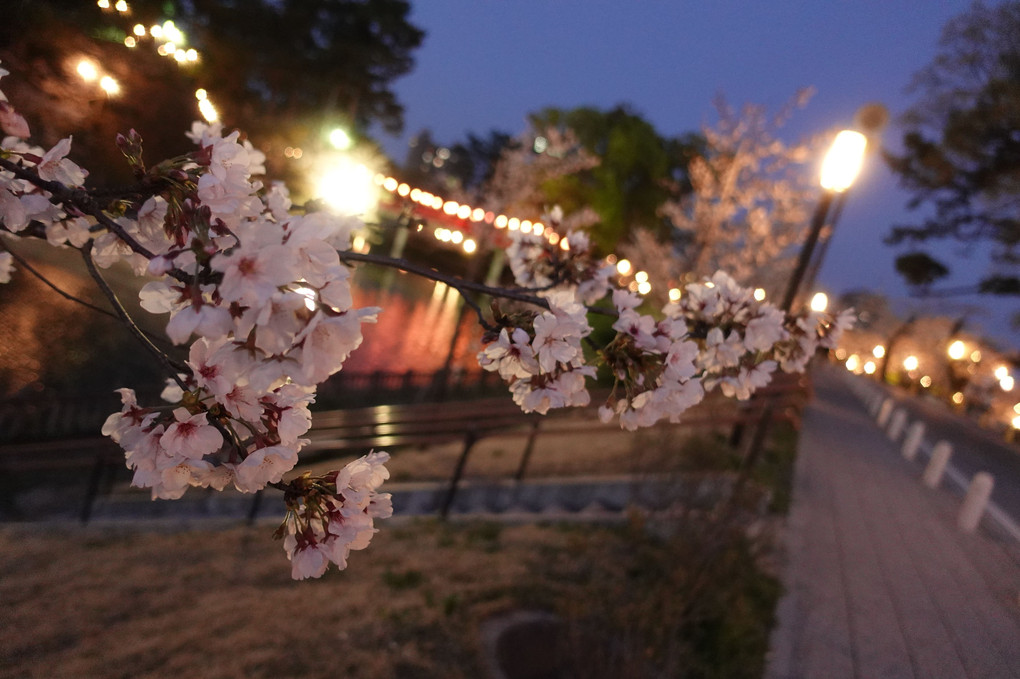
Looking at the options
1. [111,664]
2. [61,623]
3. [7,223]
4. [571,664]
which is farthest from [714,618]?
[7,223]

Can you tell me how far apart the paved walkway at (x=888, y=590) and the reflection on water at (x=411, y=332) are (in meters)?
5.16

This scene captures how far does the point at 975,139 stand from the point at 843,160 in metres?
1.18

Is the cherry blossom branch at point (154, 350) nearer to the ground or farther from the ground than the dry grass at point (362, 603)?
farther from the ground

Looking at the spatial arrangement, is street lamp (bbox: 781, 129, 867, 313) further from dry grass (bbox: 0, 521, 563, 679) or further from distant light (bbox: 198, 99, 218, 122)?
distant light (bbox: 198, 99, 218, 122)

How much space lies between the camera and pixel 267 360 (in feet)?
2.95

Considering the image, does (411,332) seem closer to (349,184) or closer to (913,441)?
(349,184)

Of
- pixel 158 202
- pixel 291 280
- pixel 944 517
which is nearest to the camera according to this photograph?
pixel 291 280

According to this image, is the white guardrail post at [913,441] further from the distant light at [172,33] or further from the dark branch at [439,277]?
the distant light at [172,33]

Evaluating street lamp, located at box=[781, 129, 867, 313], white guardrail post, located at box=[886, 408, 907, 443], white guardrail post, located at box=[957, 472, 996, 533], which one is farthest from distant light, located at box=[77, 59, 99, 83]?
white guardrail post, located at box=[886, 408, 907, 443]

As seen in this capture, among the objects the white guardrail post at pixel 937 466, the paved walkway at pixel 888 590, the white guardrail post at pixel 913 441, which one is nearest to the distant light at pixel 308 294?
the paved walkway at pixel 888 590

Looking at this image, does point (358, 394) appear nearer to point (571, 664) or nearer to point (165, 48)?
point (571, 664)

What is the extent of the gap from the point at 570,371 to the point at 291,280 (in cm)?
78

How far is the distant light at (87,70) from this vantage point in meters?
1.95

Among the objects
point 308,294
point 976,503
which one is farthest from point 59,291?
point 976,503
